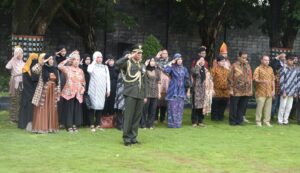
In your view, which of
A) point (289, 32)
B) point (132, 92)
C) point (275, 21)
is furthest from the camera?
point (289, 32)

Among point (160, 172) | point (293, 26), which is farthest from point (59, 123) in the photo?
point (293, 26)

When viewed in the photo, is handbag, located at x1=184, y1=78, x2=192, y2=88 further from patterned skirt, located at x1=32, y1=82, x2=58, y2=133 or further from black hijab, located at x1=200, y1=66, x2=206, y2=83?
patterned skirt, located at x1=32, y1=82, x2=58, y2=133

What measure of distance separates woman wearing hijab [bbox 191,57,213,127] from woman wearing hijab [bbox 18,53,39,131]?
359cm

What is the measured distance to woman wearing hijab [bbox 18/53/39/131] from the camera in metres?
10.9

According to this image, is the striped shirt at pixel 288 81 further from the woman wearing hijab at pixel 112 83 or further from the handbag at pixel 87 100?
the handbag at pixel 87 100

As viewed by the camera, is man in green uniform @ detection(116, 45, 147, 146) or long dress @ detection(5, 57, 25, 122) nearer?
man in green uniform @ detection(116, 45, 147, 146)

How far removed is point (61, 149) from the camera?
9234mm

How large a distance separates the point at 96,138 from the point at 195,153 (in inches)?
83.0

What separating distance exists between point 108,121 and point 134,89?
7.29 feet

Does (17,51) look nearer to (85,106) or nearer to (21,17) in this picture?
(21,17)

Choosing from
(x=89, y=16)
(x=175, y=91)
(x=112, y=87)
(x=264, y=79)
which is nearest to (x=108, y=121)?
(x=112, y=87)

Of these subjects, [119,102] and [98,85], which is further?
[119,102]

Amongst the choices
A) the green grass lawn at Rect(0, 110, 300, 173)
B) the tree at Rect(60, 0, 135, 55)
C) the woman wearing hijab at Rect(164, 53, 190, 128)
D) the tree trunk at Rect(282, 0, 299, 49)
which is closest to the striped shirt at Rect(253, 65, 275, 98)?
the green grass lawn at Rect(0, 110, 300, 173)

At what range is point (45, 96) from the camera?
10.7 meters
